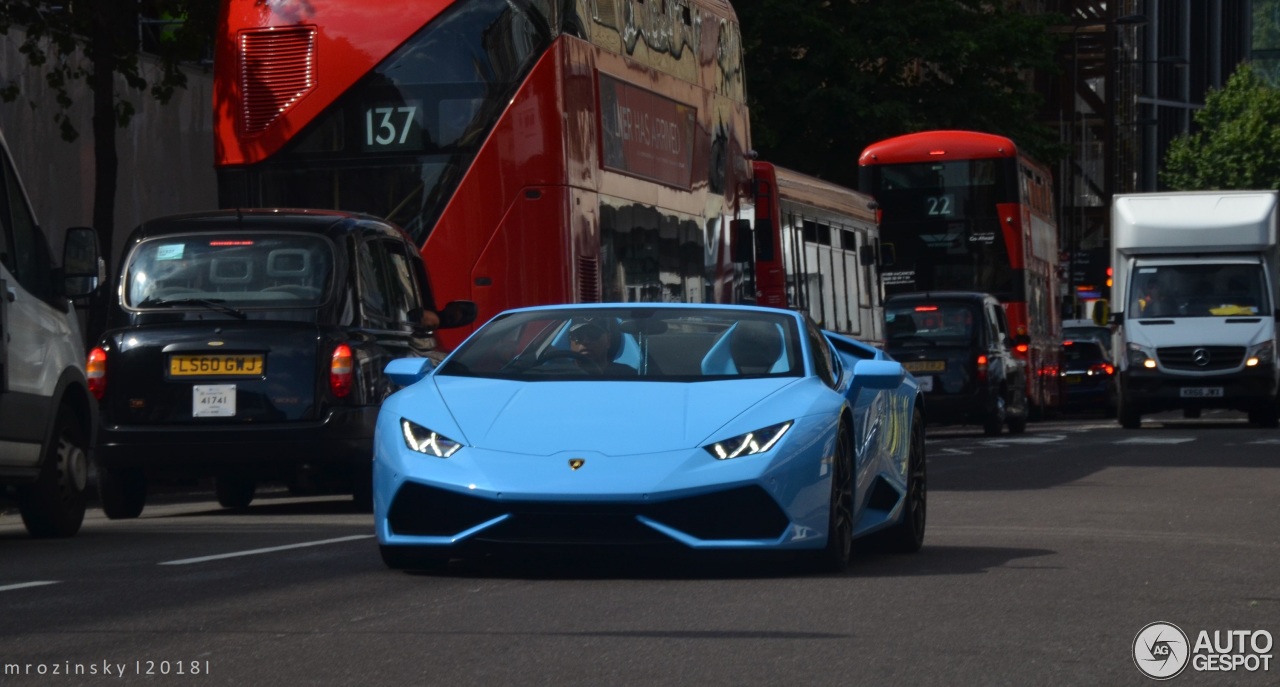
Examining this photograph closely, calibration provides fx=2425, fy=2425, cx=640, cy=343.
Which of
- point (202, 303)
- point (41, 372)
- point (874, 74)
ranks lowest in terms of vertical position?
point (41, 372)

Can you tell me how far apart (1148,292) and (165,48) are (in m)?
15.7

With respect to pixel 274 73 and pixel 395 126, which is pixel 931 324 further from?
pixel 274 73

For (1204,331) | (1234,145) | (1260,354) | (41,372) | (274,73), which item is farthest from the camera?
(1234,145)

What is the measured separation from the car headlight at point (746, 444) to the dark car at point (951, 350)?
21.2m

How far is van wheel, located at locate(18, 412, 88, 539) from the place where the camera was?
41.7 ft

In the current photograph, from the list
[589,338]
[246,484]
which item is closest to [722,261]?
[246,484]

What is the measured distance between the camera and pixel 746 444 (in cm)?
936

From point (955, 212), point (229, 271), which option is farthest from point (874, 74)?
point (229, 271)

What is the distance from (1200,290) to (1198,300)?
0.49 ft

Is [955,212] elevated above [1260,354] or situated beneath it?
elevated above

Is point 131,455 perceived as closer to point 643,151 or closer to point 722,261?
point 643,151

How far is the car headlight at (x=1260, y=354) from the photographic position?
33.5 m

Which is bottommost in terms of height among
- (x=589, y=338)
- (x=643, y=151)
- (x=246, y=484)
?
(x=246, y=484)

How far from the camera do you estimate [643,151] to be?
67.8 feet
